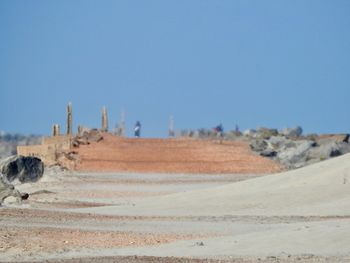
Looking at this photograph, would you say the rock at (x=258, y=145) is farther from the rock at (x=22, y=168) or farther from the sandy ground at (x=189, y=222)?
the rock at (x=22, y=168)

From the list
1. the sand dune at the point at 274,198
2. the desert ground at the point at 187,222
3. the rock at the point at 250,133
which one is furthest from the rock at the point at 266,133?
the sand dune at the point at 274,198

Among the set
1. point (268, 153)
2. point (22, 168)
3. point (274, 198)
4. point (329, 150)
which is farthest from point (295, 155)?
point (274, 198)

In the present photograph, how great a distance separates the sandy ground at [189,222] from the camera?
16750mm

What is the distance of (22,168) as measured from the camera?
40656 millimetres

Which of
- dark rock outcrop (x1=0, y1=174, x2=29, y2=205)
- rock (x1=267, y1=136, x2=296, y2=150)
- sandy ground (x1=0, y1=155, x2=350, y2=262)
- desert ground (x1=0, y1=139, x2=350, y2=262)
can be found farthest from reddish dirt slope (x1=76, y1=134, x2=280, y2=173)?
dark rock outcrop (x1=0, y1=174, x2=29, y2=205)

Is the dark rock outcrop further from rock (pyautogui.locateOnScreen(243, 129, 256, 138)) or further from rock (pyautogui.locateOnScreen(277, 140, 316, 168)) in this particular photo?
rock (pyautogui.locateOnScreen(243, 129, 256, 138))

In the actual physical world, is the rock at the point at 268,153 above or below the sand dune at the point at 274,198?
above

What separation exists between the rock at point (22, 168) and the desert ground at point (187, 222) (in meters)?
0.60

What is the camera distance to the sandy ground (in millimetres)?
16750

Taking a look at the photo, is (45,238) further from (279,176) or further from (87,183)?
(87,183)

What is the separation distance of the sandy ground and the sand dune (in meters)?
0.03

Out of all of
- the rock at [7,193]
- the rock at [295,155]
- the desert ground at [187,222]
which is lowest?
the desert ground at [187,222]

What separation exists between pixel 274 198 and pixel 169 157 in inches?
978

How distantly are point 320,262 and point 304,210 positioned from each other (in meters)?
10.1
